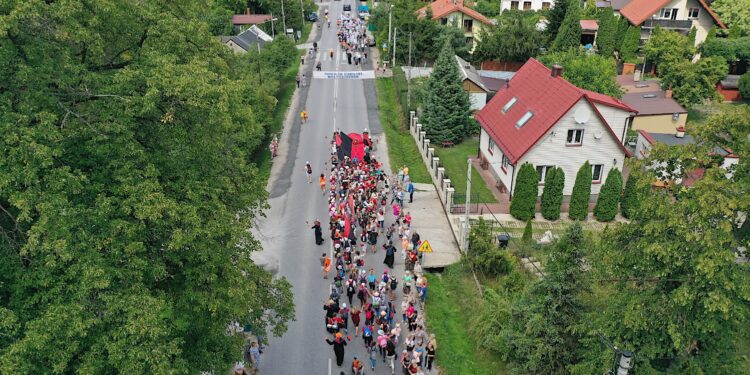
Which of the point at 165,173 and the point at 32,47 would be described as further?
the point at 165,173

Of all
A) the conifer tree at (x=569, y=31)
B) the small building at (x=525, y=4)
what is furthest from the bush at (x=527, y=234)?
the small building at (x=525, y=4)

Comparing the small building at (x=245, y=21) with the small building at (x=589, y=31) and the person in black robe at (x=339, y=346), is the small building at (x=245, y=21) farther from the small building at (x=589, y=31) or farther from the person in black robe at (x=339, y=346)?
the person in black robe at (x=339, y=346)

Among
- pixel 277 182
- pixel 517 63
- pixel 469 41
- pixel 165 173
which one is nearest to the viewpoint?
pixel 165 173

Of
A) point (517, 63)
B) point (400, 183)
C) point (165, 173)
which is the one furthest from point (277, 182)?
point (517, 63)

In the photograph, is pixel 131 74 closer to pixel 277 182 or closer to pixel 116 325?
pixel 116 325

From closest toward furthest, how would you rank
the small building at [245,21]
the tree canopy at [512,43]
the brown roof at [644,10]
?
the tree canopy at [512,43]
the brown roof at [644,10]
the small building at [245,21]

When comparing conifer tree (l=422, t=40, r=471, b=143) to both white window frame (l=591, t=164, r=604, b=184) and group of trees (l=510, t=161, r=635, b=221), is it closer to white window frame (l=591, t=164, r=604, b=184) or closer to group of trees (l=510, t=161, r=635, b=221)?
white window frame (l=591, t=164, r=604, b=184)

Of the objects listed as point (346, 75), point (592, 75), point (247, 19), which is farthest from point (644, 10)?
point (247, 19)
